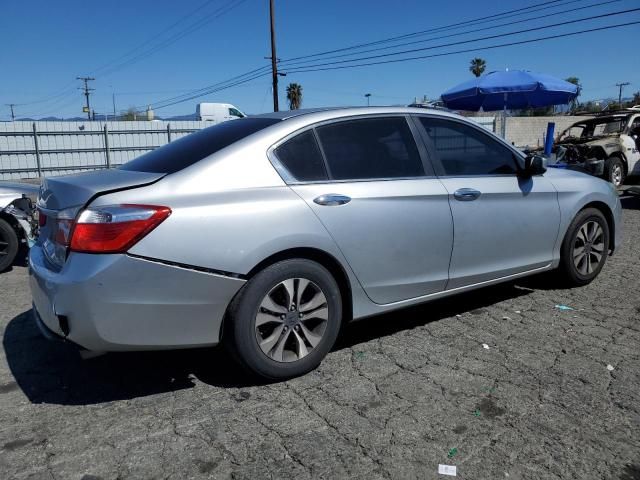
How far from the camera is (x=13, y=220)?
5.79 metres

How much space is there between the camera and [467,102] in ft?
44.8

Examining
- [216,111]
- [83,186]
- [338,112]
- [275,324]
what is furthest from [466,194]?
[216,111]

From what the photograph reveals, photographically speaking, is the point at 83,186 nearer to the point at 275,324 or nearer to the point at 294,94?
the point at 275,324

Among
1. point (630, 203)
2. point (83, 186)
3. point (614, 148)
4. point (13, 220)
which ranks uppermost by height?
point (614, 148)

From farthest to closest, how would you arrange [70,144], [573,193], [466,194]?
[70,144], [573,193], [466,194]

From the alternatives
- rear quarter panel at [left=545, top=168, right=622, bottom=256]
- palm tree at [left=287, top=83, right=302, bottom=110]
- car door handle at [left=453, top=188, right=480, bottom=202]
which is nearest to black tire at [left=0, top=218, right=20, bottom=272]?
car door handle at [left=453, top=188, right=480, bottom=202]

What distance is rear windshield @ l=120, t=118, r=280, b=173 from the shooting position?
10.3 feet

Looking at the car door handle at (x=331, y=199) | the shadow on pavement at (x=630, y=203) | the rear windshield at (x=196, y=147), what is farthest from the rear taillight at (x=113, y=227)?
the shadow on pavement at (x=630, y=203)

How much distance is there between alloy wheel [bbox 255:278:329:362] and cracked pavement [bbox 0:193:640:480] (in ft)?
0.72

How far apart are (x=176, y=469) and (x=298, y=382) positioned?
0.97 m

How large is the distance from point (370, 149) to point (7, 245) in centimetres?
434

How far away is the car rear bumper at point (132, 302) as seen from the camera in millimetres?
2623

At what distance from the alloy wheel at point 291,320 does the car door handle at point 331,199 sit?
459 mm

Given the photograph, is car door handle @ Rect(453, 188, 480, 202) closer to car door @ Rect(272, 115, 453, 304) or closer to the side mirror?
car door @ Rect(272, 115, 453, 304)
